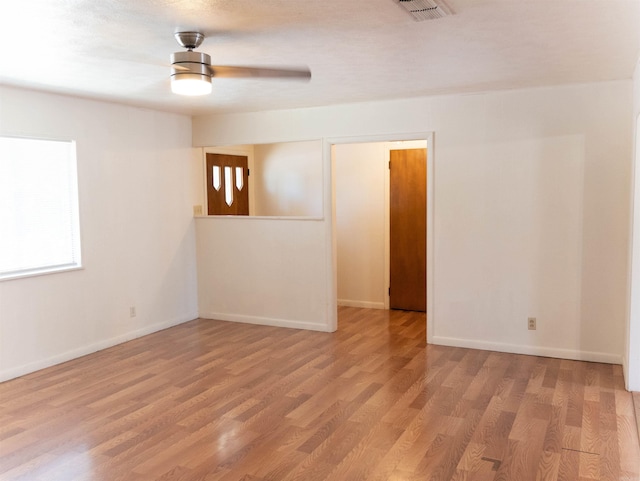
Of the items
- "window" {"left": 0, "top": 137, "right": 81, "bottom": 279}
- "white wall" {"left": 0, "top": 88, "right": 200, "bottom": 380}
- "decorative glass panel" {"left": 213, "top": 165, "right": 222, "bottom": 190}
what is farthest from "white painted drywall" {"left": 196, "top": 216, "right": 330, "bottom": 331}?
"window" {"left": 0, "top": 137, "right": 81, "bottom": 279}

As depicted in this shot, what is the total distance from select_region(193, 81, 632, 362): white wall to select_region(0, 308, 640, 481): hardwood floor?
0.31m

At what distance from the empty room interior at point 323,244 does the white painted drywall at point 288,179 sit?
4 centimetres

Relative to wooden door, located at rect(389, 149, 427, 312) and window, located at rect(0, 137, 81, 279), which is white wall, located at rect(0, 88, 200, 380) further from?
wooden door, located at rect(389, 149, 427, 312)

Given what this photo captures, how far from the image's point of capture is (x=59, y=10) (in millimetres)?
2680

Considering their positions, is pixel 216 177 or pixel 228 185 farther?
pixel 228 185

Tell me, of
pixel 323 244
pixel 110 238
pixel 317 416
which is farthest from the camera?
pixel 323 244

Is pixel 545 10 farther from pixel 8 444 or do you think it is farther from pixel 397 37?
pixel 8 444

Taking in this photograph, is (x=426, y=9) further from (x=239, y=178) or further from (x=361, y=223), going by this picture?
(x=239, y=178)

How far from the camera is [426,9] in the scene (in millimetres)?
2658

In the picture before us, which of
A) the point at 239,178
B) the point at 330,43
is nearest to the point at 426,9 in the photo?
the point at 330,43

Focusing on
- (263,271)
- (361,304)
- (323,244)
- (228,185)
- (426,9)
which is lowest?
(361,304)

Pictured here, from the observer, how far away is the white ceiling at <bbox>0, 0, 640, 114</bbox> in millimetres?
2693

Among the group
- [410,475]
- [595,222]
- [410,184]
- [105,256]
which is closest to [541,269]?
[595,222]

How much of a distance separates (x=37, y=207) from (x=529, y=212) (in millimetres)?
4271
